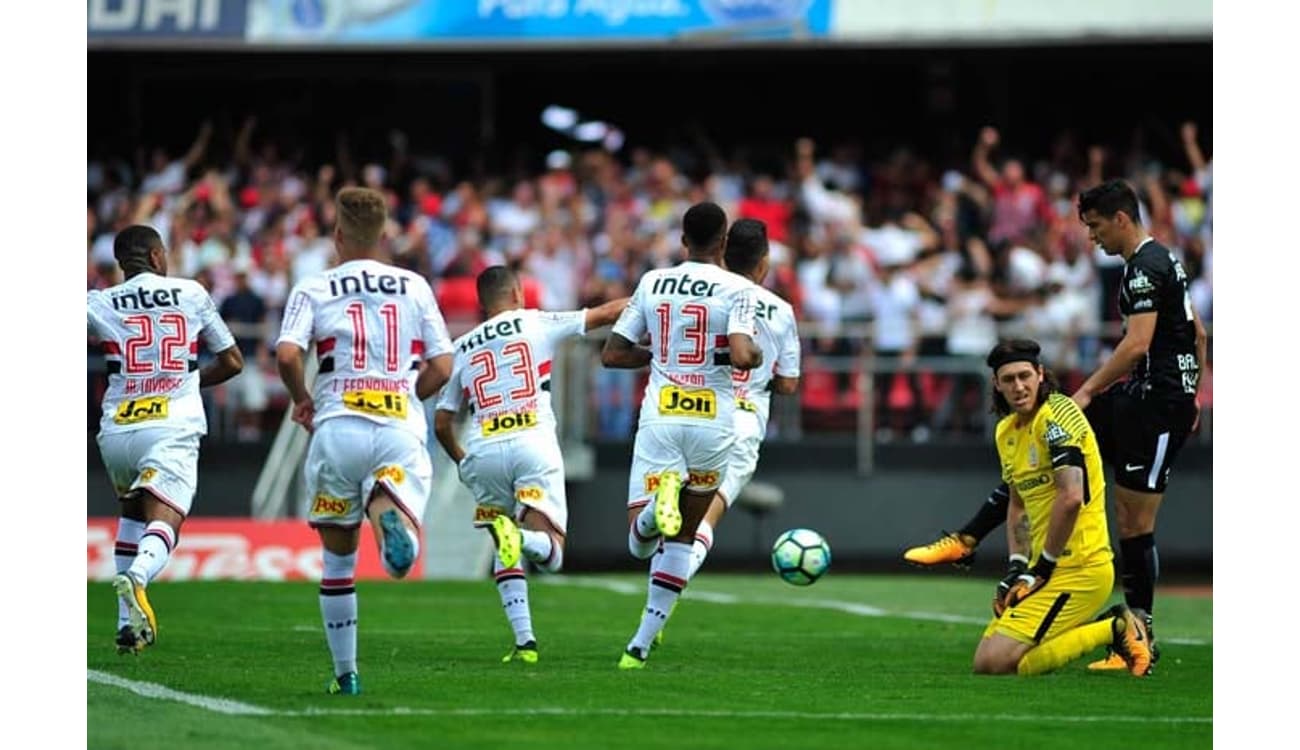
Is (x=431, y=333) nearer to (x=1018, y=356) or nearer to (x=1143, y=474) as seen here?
(x=1018, y=356)

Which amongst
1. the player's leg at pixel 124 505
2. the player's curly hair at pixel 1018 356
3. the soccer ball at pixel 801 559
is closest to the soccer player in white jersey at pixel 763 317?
the soccer ball at pixel 801 559

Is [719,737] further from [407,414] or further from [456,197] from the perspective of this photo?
[456,197]

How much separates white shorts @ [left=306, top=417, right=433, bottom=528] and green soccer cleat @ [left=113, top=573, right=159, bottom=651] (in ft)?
7.32

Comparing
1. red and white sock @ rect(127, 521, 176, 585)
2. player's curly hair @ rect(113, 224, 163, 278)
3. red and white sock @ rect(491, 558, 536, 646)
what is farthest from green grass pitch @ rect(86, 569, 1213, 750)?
player's curly hair @ rect(113, 224, 163, 278)

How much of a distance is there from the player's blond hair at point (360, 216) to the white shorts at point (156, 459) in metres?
3.16

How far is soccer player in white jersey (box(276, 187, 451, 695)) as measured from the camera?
10.5 meters

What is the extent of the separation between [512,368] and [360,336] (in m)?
2.51

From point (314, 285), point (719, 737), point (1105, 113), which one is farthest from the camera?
point (1105, 113)

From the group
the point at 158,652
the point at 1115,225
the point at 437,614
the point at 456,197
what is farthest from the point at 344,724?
the point at 456,197

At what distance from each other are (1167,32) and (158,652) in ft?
61.5

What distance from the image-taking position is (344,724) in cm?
970

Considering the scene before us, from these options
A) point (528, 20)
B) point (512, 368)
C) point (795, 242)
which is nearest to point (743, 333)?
point (512, 368)

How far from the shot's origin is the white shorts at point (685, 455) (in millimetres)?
12281

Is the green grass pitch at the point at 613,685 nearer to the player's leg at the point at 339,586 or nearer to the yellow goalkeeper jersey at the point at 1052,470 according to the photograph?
the player's leg at the point at 339,586
